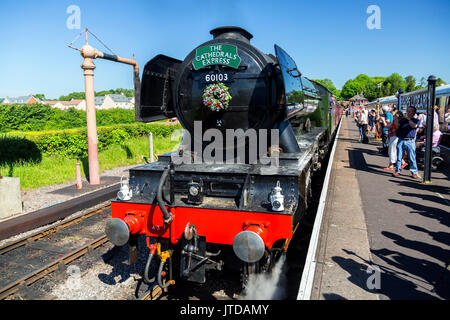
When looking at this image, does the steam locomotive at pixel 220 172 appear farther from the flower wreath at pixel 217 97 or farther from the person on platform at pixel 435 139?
the person on platform at pixel 435 139

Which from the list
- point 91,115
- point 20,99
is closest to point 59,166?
point 91,115

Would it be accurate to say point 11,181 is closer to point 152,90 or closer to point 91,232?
point 91,232

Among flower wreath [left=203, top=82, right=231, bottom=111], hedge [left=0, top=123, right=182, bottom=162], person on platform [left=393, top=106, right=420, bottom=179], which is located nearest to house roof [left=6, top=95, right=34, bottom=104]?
hedge [left=0, top=123, right=182, bottom=162]

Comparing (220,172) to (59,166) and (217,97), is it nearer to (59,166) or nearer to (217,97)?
(217,97)

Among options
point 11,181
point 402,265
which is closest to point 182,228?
point 402,265

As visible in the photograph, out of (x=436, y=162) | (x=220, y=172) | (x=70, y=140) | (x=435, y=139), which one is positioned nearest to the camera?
(x=220, y=172)

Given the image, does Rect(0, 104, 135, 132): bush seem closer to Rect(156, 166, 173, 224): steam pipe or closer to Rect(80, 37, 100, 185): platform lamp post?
Rect(80, 37, 100, 185): platform lamp post

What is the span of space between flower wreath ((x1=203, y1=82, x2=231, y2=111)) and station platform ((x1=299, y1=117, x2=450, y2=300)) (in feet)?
6.89

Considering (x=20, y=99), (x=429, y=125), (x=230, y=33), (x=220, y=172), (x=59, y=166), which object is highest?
(x=20, y=99)

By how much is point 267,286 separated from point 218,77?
99.7 inches

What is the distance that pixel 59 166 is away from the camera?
418 inches

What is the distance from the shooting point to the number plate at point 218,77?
401 centimetres

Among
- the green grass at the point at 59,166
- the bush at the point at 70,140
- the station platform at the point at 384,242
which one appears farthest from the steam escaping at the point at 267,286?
the bush at the point at 70,140

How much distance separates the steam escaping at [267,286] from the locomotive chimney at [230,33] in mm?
2865
